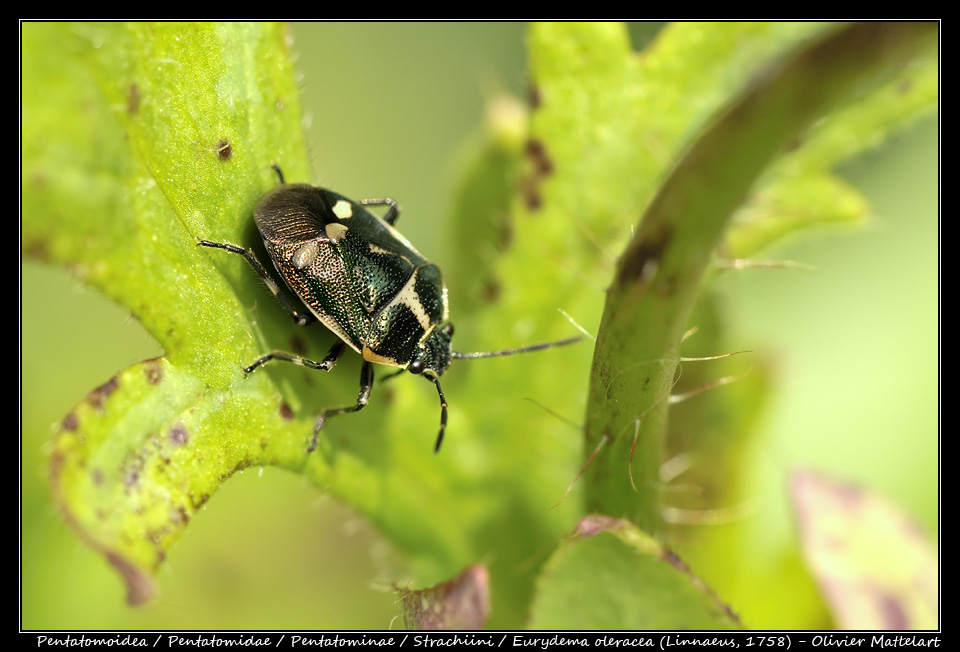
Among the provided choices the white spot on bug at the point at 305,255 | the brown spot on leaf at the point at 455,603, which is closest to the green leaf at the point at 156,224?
the white spot on bug at the point at 305,255

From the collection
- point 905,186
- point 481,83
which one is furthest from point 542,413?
point 905,186

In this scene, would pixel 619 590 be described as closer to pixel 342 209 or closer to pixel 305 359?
pixel 305 359

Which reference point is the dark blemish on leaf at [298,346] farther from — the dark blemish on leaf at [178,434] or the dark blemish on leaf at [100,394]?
→ the dark blemish on leaf at [100,394]

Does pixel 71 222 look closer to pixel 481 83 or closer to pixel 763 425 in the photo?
pixel 481 83

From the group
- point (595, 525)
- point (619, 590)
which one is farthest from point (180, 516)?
point (619, 590)

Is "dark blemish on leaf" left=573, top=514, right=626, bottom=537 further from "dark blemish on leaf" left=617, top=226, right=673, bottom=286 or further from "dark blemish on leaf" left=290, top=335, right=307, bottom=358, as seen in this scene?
"dark blemish on leaf" left=290, top=335, right=307, bottom=358
